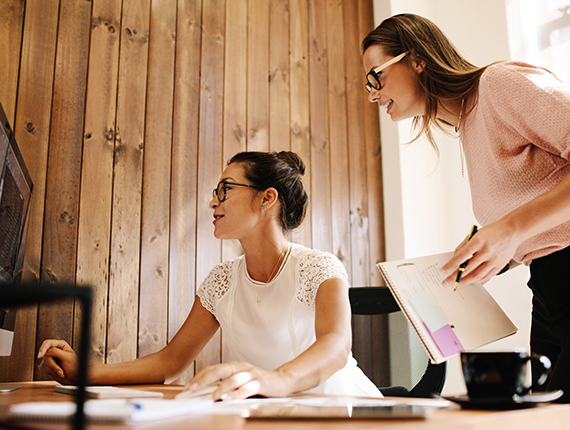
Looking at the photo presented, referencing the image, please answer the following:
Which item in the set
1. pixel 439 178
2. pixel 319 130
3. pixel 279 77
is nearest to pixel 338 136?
pixel 319 130

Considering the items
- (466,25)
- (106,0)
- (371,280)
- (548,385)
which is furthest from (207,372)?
(466,25)

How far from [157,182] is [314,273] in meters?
0.95

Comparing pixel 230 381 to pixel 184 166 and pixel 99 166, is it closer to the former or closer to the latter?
pixel 99 166

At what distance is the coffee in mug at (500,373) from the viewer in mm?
584

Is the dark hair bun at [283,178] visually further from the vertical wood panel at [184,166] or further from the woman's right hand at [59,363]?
the woman's right hand at [59,363]

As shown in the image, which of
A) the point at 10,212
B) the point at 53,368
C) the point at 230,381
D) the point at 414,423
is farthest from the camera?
the point at 53,368

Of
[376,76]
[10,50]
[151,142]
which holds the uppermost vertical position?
[10,50]

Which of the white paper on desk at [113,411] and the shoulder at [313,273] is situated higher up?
the shoulder at [313,273]

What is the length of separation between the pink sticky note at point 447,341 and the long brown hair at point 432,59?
1.69 ft

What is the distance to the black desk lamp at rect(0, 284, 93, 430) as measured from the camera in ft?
1.15

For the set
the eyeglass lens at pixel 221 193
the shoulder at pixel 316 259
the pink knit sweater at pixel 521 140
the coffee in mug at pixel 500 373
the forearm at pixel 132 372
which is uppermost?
the eyeglass lens at pixel 221 193

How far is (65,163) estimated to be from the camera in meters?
1.84

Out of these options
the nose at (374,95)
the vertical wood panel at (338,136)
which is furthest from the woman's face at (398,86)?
the vertical wood panel at (338,136)

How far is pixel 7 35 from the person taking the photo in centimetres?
178
